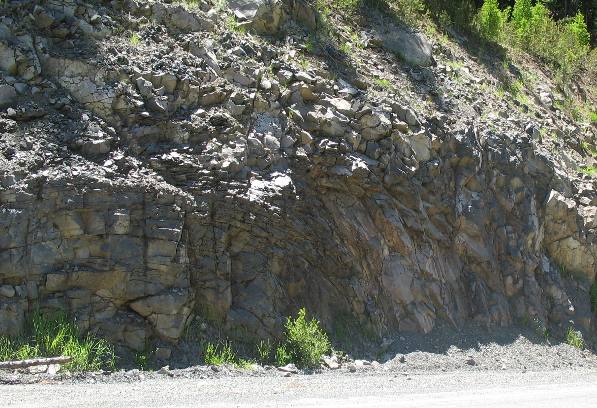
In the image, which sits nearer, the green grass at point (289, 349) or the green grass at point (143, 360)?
the green grass at point (143, 360)

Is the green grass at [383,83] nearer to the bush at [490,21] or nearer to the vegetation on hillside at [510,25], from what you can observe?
the vegetation on hillside at [510,25]

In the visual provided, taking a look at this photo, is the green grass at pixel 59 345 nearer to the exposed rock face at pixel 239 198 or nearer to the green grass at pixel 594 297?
the exposed rock face at pixel 239 198

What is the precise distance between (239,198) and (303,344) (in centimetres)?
208

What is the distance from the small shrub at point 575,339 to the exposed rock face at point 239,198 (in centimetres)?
32

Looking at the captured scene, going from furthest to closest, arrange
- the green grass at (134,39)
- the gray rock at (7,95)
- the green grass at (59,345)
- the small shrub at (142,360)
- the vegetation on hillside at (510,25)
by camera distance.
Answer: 1. the vegetation on hillside at (510,25)
2. the green grass at (134,39)
3. the gray rock at (7,95)
4. the small shrub at (142,360)
5. the green grass at (59,345)

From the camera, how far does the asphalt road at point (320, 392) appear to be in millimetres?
6211

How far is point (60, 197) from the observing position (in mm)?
8242

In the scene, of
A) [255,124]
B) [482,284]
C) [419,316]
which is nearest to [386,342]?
[419,316]

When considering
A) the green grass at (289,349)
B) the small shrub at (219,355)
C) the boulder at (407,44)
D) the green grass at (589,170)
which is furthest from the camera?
the green grass at (589,170)

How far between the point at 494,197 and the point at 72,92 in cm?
720

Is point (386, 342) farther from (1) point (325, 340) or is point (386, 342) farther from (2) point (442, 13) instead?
(2) point (442, 13)

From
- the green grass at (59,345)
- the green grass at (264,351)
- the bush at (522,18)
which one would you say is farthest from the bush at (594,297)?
the green grass at (59,345)

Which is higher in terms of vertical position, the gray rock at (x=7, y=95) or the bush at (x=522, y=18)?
the bush at (x=522, y=18)

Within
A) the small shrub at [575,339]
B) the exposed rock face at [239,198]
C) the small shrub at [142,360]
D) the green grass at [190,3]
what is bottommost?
the small shrub at [575,339]
